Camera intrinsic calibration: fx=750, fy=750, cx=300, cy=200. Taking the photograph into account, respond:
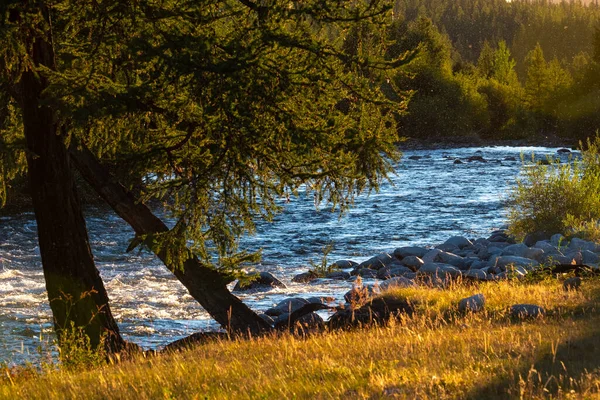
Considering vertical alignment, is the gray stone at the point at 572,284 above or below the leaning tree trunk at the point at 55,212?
below

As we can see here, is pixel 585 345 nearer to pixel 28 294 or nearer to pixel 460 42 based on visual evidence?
pixel 28 294

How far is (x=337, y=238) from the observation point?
822 inches

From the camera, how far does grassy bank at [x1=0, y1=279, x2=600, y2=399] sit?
460 centimetres

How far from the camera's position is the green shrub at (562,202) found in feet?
53.5

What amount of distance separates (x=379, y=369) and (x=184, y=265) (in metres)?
4.71

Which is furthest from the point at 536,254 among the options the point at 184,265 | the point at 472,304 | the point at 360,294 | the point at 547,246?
the point at 184,265

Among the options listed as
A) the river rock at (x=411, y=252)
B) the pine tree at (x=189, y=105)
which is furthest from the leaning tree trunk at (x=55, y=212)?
the river rock at (x=411, y=252)

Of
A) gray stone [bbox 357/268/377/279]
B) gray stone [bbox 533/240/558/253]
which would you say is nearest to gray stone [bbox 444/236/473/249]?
gray stone [bbox 533/240/558/253]

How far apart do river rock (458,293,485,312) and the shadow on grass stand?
2.03 meters

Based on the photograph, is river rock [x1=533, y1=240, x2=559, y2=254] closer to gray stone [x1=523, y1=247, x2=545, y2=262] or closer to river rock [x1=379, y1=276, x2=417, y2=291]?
gray stone [x1=523, y1=247, x2=545, y2=262]

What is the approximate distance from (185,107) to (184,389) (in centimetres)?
342

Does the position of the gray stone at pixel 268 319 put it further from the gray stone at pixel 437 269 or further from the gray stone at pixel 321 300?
the gray stone at pixel 437 269

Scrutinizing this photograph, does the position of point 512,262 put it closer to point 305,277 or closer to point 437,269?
point 437,269

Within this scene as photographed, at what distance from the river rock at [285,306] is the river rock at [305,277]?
228 centimetres
